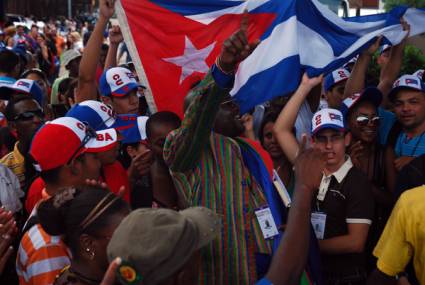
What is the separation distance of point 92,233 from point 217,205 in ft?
2.00

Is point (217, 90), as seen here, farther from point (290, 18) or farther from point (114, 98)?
point (114, 98)

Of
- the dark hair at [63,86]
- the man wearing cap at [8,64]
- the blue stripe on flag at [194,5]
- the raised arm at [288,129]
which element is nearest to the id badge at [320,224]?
the raised arm at [288,129]

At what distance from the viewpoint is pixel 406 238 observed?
7.96 feet

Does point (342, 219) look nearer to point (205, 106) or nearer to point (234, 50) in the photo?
point (205, 106)

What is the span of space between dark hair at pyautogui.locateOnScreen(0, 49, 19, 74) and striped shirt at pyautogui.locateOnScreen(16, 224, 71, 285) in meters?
4.50

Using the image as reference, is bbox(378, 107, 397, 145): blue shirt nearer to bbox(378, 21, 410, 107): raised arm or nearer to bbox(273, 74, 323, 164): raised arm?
bbox(378, 21, 410, 107): raised arm

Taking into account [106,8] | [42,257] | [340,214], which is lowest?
[340,214]

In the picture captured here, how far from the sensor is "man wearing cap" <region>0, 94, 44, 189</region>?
3.82m

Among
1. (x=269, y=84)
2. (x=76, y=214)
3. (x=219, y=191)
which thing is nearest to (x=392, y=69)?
(x=269, y=84)

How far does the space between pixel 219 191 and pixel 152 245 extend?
902mm

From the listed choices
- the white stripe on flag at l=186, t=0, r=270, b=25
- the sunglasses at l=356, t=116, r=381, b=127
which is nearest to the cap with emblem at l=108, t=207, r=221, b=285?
the sunglasses at l=356, t=116, r=381, b=127

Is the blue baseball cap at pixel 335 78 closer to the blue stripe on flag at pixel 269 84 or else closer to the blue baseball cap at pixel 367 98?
the blue baseball cap at pixel 367 98

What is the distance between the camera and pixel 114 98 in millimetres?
4703

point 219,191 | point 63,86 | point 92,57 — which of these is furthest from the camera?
point 63,86
